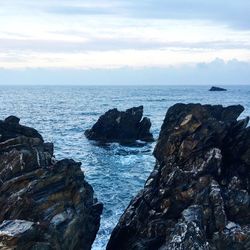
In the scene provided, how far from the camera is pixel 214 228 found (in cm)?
2677

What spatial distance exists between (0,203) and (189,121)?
17.8 m

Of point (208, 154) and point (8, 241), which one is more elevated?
→ point (208, 154)

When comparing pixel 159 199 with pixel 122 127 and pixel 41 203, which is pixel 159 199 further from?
pixel 122 127

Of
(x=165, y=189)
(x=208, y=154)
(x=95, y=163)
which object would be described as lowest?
(x=95, y=163)

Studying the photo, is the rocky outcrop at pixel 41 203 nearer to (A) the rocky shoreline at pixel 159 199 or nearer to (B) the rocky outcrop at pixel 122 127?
(A) the rocky shoreline at pixel 159 199

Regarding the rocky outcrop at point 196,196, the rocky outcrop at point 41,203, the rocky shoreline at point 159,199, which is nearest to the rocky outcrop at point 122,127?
the rocky outcrop at point 196,196

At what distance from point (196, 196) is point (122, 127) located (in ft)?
186

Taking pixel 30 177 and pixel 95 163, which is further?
pixel 95 163

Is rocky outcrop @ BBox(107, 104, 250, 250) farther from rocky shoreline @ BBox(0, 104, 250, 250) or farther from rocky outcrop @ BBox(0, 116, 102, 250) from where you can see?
rocky outcrop @ BBox(0, 116, 102, 250)

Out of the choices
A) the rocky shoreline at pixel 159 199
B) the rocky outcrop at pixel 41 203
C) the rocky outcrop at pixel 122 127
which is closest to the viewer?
the rocky outcrop at pixel 41 203

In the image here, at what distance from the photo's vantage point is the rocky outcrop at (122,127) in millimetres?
84812

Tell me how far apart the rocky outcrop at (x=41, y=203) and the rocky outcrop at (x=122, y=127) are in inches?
1946

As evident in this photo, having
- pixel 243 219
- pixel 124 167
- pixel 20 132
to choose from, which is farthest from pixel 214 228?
pixel 124 167

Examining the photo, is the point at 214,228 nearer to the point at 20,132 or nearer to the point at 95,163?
the point at 20,132
